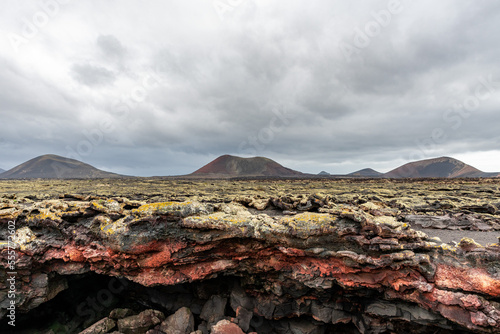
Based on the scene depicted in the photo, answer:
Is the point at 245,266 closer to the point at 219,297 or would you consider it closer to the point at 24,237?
the point at 219,297

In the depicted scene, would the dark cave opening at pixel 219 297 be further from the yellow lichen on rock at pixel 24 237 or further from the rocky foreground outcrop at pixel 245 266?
the yellow lichen on rock at pixel 24 237

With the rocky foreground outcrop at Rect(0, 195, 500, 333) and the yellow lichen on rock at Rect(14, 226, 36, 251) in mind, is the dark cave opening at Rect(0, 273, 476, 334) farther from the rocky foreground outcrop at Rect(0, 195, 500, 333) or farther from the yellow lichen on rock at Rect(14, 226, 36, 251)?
the yellow lichen on rock at Rect(14, 226, 36, 251)

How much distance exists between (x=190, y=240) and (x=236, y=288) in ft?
13.1

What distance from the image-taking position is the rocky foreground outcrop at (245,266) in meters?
7.66

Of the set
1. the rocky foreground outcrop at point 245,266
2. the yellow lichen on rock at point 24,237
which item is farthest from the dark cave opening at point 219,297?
the yellow lichen on rock at point 24,237

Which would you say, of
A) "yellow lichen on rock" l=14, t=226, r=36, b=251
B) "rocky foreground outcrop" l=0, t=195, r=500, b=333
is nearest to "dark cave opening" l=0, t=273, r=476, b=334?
"rocky foreground outcrop" l=0, t=195, r=500, b=333

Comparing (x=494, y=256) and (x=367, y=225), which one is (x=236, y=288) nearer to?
(x=367, y=225)

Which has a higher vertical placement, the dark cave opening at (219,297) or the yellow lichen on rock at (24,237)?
the yellow lichen on rock at (24,237)

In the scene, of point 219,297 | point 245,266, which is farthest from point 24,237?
point 245,266

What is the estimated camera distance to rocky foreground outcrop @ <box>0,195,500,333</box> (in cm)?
766

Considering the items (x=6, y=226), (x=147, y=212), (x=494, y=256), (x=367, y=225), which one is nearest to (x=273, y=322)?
(x=367, y=225)

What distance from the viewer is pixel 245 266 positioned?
32.4 feet

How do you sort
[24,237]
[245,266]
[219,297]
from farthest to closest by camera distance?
[219,297], [245,266], [24,237]

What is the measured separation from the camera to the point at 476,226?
10.5 meters
